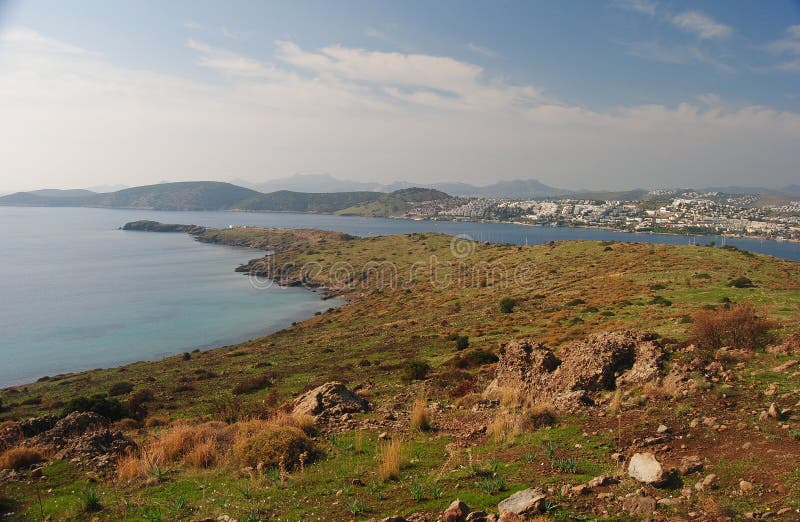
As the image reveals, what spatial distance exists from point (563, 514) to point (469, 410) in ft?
25.5

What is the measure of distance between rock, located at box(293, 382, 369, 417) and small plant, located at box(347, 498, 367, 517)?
22.7 ft

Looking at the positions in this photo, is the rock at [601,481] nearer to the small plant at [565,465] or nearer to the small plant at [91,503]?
the small plant at [565,465]

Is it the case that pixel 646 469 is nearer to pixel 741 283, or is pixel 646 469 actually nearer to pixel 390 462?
pixel 390 462

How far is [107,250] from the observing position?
162 meters

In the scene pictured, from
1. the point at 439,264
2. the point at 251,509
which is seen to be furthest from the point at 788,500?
the point at 439,264

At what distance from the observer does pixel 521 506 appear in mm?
6836

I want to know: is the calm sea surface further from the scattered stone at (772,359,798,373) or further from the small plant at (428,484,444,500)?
the scattered stone at (772,359,798,373)

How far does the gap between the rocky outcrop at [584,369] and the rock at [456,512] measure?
6.65 meters

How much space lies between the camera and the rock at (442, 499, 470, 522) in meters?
6.95

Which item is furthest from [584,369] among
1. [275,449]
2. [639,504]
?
[275,449]

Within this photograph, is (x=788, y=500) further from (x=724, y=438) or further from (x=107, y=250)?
(x=107, y=250)

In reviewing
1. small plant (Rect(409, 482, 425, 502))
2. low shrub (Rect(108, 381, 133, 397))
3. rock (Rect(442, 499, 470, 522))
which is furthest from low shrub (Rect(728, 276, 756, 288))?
low shrub (Rect(108, 381, 133, 397))

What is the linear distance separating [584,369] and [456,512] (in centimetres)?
931

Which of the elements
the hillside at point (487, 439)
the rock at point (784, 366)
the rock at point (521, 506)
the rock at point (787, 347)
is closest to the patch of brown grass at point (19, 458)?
the hillside at point (487, 439)
